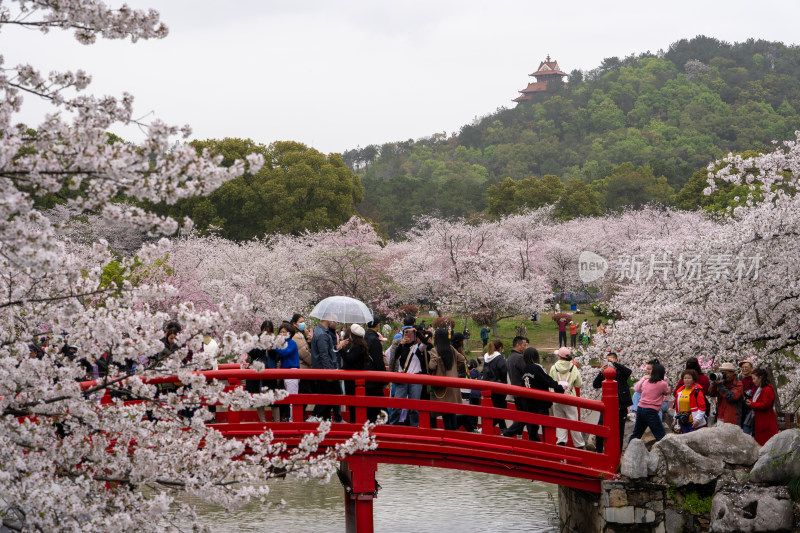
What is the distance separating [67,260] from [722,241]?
9.67 metres

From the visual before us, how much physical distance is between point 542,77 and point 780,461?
122 m

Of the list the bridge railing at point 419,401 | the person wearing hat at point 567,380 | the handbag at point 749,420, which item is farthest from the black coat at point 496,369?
the handbag at point 749,420

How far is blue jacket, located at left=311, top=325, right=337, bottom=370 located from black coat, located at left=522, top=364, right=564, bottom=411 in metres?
2.16

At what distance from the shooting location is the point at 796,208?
11555 millimetres

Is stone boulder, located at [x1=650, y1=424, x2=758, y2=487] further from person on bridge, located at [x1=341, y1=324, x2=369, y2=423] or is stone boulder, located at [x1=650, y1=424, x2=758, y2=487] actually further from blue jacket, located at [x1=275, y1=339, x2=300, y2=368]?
blue jacket, located at [x1=275, y1=339, x2=300, y2=368]

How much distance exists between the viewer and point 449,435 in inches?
368

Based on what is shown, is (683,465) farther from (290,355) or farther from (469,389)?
(290,355)

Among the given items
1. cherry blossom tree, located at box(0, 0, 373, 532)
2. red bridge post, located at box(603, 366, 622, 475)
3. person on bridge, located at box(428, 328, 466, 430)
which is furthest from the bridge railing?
cherry blossom tree, located at box(0, 0, 373, 532)

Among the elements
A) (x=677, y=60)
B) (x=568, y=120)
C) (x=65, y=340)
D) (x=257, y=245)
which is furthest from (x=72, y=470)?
(x=677, y=60)

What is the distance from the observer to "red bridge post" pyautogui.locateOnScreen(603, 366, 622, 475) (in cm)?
913

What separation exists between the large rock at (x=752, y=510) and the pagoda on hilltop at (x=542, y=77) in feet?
386

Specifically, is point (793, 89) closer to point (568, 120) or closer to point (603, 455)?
point (568, 120)

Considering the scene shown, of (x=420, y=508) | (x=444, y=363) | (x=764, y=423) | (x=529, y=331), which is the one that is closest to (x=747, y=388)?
(x=764, y=423)

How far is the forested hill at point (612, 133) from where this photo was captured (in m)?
64.4
